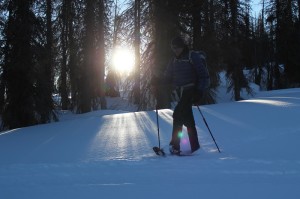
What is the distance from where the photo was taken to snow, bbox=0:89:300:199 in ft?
16.3

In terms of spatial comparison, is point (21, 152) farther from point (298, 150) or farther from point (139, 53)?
point (139, 53)

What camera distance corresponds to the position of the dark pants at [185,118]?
6.60m

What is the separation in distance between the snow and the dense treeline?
8.61m

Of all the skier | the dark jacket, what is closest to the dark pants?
the skier

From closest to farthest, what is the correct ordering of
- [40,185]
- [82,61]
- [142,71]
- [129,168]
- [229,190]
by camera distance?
[229,190] → [40,185] → [129,168] → [142,71] → [82,61]

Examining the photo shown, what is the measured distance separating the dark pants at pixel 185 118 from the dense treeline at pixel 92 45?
38.9 feet

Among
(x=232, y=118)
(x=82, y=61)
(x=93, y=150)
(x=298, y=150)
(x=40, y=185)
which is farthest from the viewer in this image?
(x=82, y=61)

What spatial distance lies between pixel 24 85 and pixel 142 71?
5.76 m

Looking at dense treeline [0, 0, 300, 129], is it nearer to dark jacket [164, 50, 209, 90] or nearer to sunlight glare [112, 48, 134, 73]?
sunlight glare [112, 48, 134, 73]

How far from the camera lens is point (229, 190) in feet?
15.9

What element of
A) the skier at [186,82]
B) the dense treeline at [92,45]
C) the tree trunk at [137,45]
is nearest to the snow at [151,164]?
the skier at [186,82]

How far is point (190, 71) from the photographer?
257 inches

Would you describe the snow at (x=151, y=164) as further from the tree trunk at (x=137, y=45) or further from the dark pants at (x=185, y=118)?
the tree trunk at (x=137, y=45)

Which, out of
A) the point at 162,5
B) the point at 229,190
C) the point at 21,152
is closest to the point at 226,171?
the point at 229,190
